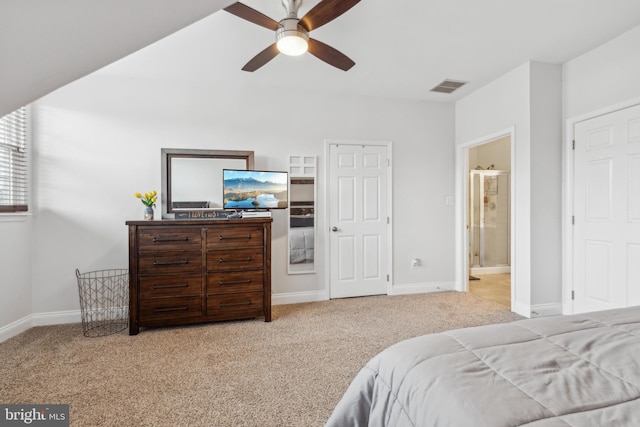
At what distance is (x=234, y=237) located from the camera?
124 inches

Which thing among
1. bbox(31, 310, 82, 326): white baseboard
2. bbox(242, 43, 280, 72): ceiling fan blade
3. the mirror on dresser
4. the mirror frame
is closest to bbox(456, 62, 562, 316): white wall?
the mirror on dresser

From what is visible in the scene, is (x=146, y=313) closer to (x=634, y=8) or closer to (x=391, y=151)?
(x=391, y=151)

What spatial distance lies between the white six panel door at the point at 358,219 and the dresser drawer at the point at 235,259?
111 centimetres

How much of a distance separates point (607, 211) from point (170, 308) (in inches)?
164

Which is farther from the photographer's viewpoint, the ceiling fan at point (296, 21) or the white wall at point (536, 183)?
the white wall at point (536, 183)

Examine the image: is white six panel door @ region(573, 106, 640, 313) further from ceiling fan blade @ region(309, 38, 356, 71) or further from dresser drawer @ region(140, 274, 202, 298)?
dresser drawer @ region(140, 274, 202, 298)

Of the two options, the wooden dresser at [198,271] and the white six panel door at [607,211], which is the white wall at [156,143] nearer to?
the wooden dresser at [198,271]

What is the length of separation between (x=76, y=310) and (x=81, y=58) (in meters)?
3.13

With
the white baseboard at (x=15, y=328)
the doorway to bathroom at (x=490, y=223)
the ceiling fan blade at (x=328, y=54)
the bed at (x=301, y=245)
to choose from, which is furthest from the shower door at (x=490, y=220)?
the white baseboard at (x=15, y=328)

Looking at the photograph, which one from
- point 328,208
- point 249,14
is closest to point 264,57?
point 249,14

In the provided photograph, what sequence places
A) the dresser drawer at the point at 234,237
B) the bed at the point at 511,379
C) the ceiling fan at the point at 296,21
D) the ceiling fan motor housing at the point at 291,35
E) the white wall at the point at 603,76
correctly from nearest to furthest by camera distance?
the bed at the point at 511,379
the ceiling fan at the point at 296,21
the ceiling fan motor housing at the point at 291,35
the white wall at the point at 603,76
the dresser drawer at the point at 234,237

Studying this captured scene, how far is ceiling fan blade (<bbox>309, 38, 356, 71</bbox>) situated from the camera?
2351 mm

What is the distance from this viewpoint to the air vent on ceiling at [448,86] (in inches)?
147

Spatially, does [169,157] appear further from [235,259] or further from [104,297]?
[104,297]
